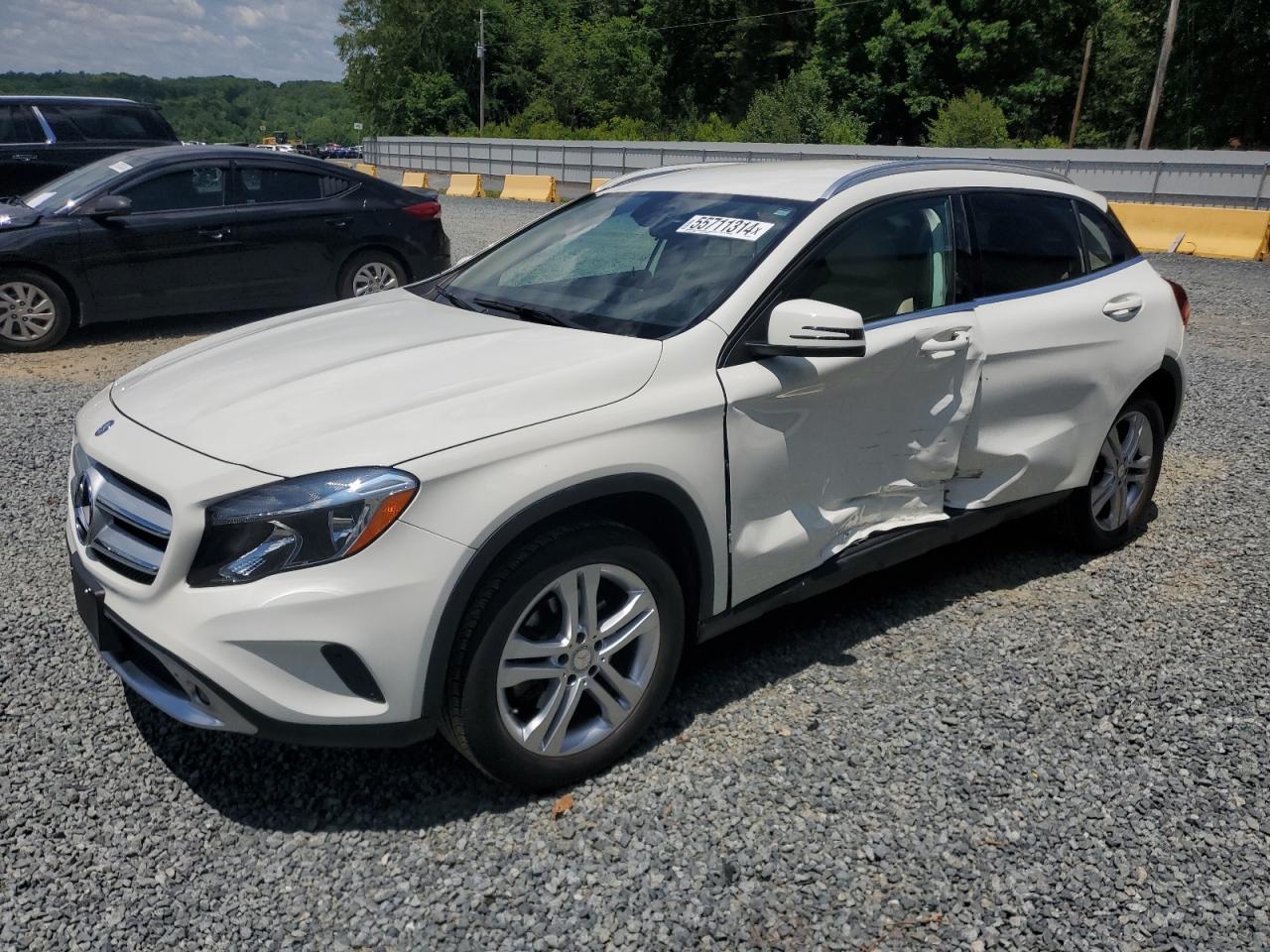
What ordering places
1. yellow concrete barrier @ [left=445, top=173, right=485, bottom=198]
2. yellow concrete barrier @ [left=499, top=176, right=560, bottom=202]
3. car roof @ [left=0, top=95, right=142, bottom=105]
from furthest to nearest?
yellow concrete barrier @ [left=445, top=173, right=485, bottom=198], yellow concrete barrier @ [left=499, top=176, right=560, bottom=202], car roof @ [left=0, top=95, right=142, bottom=105]

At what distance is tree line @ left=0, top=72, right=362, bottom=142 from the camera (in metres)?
149

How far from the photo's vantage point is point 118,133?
12.0 m

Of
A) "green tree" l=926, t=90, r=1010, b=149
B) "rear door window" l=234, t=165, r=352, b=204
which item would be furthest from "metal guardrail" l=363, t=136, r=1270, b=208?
"green tree" l=926, t=90, r=1010, b=149

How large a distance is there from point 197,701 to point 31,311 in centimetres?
701

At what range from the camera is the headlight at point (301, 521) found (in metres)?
2.47

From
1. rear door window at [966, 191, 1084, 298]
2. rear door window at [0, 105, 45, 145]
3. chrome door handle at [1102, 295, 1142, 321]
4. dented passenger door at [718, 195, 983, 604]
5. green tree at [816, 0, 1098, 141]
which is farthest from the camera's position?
green tree at [816, 0, 1098, 141]

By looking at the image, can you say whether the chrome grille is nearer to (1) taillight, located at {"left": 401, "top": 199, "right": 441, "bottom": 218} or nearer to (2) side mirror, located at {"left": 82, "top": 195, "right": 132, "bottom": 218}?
(2) side mirror, located at {"left": 82, "top": 195, "right": 132, "bottom": 218}

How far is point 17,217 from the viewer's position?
26.6ft

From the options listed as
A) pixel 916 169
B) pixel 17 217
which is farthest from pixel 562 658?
pixel 17 217

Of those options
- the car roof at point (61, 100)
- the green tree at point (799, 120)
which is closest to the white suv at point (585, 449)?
the car roof at point (61, 100)

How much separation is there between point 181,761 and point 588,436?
1599mm

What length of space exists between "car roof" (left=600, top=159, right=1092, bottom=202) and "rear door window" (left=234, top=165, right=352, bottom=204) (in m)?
5.80

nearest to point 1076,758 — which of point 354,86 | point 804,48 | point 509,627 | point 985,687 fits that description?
point 985,687

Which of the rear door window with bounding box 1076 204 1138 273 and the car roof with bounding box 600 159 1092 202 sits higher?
the car roof with bounding box 600 159 1092 202
